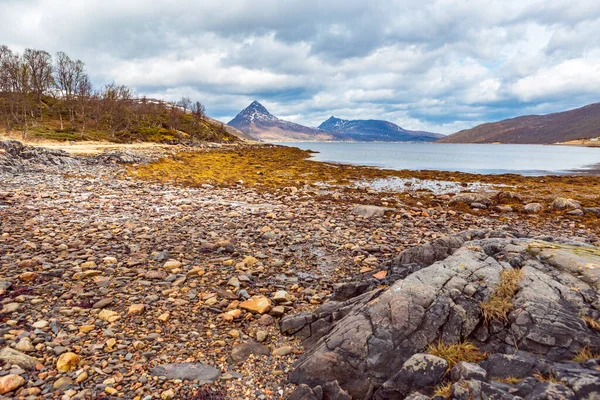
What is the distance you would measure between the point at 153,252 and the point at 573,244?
1114cm

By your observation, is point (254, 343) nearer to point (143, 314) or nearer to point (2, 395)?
point (143, 314)

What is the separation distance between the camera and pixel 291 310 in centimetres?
723

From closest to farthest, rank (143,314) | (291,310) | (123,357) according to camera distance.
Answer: (123,357)
(143,314)
(291,310)

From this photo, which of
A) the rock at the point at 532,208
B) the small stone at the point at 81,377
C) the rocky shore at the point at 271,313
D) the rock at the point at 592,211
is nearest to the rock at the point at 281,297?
the rocky shore at the point at 271,313

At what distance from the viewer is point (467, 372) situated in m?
3.79

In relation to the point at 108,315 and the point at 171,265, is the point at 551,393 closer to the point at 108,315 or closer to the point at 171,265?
the point at 108,315

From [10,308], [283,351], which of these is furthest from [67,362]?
[283,351]

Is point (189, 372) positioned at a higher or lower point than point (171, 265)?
lower

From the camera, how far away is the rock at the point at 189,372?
4957 millimetres

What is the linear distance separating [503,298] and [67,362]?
694 centimetres

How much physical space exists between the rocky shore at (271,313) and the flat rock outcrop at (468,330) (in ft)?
0.07

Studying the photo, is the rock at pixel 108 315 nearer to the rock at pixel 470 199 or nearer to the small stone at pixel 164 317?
the small stone at pixel 164 317

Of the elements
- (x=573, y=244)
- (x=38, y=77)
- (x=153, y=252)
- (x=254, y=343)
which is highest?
(x=38, y=77)

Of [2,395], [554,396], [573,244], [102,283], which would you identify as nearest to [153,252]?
[102,283]
